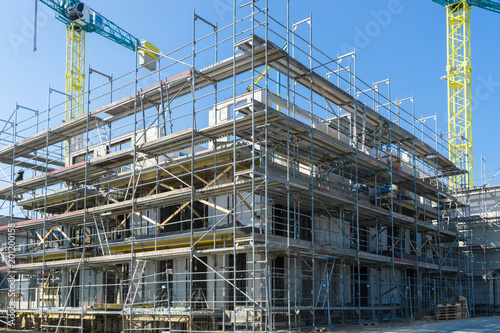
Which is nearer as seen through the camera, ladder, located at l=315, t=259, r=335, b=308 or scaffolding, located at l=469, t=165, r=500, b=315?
ladder, located at l=315, t=259, r=335, b=308

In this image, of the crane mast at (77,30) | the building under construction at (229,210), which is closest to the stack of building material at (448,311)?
the building under construction at (229,210)

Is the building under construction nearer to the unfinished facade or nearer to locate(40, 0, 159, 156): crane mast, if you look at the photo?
the unfinished facade

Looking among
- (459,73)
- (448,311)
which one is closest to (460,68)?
(459,73)

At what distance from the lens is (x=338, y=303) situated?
24031 millimetres

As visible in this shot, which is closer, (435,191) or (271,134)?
(271,134)

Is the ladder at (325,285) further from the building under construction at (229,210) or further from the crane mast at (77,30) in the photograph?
the crane mast at (77,30)

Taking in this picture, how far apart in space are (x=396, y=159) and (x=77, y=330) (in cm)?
1807

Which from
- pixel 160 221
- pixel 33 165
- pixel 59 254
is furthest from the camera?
pixel 33 165

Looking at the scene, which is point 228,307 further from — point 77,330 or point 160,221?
point 77,330

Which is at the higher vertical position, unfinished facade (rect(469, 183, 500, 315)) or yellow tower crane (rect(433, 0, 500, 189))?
yellow tower crane (rect(433, 0, 500, 189))

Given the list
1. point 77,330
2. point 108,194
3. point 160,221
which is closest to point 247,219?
point 160,221

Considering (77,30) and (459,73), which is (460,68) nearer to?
(459,73)

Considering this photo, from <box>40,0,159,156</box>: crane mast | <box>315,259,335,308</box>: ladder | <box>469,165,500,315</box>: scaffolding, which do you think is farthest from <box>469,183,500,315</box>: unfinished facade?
<box>40,0,159,156</box>: crane mast

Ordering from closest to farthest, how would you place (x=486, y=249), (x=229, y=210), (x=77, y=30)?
(x=229, y=210) → (x=486, y=249) → (x=77, y=30)
